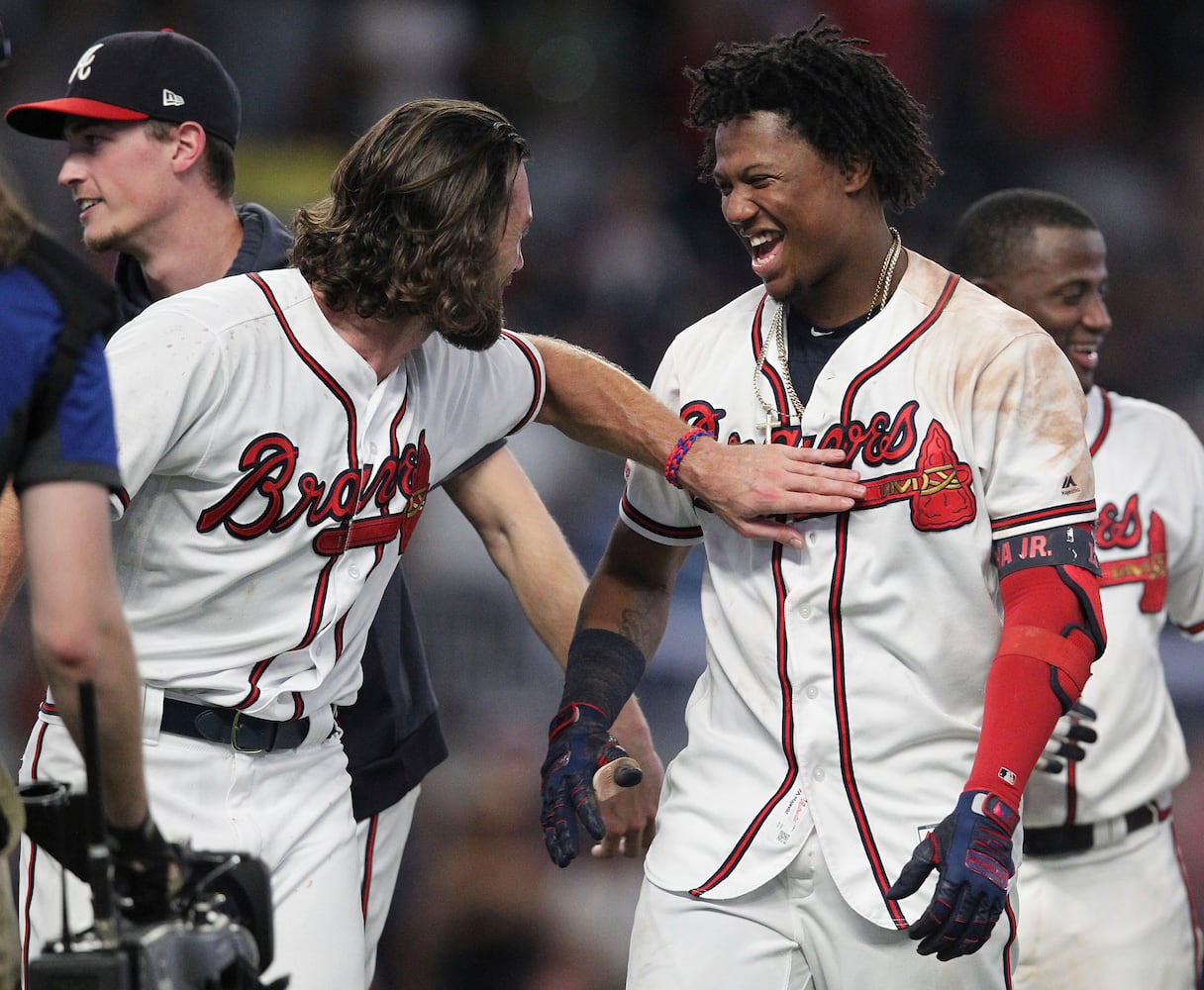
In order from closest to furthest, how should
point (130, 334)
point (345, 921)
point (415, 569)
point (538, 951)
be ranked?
point (130, 334) → point (345, 921) → point (538, 951) → point (415, 569)

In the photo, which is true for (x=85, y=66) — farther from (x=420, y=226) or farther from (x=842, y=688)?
(x=842, y=688)

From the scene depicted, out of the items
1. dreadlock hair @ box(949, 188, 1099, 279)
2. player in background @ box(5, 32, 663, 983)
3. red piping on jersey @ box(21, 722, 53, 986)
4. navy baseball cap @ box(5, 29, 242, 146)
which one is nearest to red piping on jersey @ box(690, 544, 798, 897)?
player in background @ box(5, 32, 663, 983)

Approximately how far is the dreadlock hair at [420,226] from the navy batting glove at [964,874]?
1.21 metres

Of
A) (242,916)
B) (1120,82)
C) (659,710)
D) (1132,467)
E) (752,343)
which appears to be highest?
(1120,82)

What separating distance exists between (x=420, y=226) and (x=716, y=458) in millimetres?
678

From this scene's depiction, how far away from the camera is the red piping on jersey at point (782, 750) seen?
2.94m

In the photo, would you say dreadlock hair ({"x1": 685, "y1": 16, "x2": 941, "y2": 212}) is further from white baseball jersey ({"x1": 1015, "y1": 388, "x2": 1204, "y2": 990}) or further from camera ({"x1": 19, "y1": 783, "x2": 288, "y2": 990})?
camera ({"x1": 19, "y1": 783, "x2": 288, "y2": 990})

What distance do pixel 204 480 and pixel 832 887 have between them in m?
1.28

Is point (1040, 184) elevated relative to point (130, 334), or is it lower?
elevated

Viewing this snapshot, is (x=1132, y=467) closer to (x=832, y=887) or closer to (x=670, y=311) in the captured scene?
(x=832, y=887)

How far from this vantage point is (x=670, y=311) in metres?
7.76

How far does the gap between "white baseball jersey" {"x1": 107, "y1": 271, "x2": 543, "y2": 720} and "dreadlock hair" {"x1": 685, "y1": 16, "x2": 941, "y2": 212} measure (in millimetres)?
808

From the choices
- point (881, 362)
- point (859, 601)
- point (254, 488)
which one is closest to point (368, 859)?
point (254, 488)

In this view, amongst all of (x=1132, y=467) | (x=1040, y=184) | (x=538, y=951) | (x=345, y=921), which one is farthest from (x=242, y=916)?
(x=1040, y=184)
